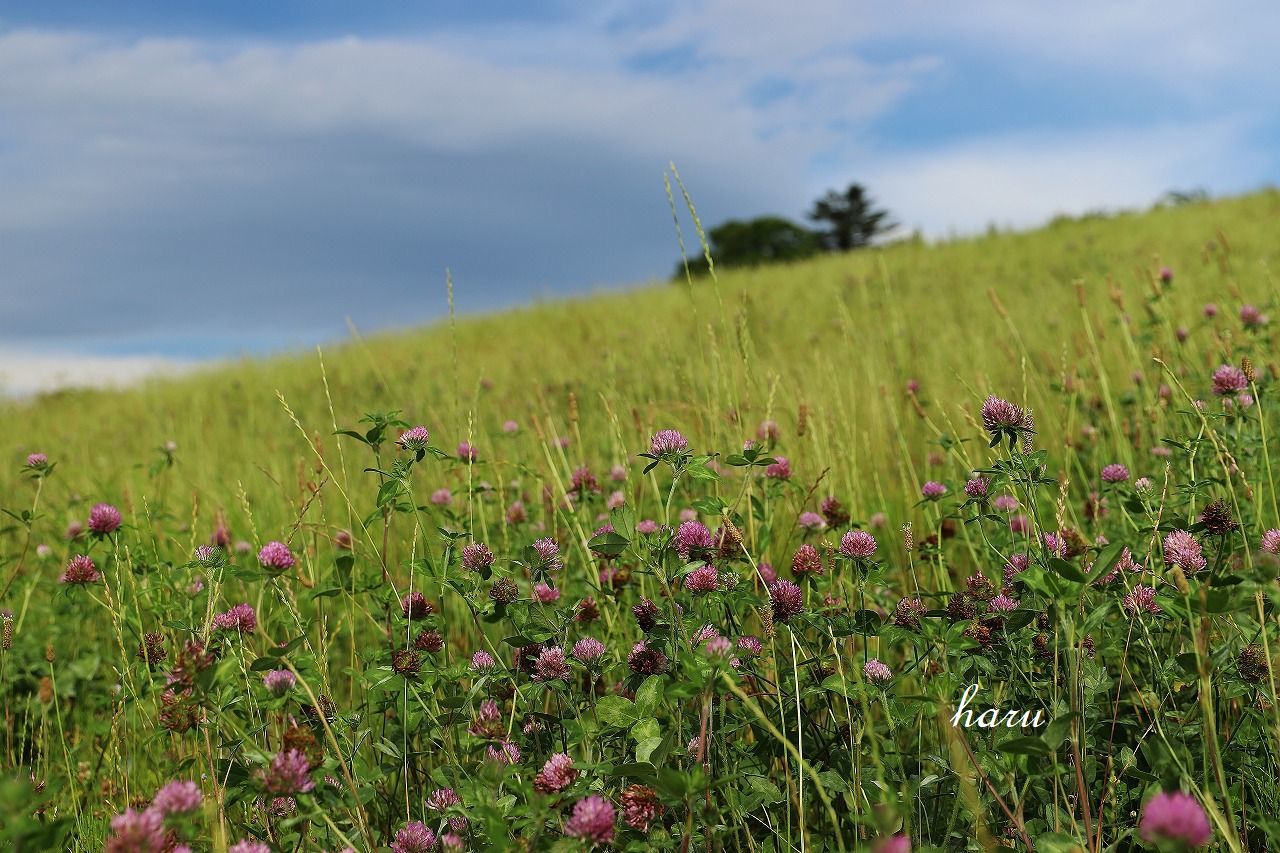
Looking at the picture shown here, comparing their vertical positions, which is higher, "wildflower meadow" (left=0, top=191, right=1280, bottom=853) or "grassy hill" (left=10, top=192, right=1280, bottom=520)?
"grassy hill" (left=10, top=192, right=1280, bottom=520)

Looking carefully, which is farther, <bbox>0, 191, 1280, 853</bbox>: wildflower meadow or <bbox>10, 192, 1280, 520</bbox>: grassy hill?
<bbox>10, 192, 1280, 520</bbox>: grassy hill

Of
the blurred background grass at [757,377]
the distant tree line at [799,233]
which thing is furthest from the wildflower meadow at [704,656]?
the distant tree line at [799,233]

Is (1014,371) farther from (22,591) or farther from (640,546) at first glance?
(22,591)

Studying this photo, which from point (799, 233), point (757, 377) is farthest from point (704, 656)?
point (799, 233)

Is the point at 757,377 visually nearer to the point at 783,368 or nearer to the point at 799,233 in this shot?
the point at 783,368

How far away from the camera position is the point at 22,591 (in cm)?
348

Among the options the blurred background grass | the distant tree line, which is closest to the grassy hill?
the blurred background grass

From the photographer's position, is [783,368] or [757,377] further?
[783,368]

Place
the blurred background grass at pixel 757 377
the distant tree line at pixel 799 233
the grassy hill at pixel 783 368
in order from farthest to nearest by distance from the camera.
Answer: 1. the distant tree line at pixel 799 233
2. the grassy hill at pixel 783 368
3. the blurred background grass at pixel 757 377

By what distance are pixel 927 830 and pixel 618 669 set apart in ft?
2.74

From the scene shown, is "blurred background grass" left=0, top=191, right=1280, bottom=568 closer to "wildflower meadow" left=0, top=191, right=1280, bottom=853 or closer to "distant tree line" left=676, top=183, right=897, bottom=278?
"wildflower meadow" left=0, top=191, right=1280, bottom=853

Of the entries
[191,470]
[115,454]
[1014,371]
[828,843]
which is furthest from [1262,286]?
[115,454]

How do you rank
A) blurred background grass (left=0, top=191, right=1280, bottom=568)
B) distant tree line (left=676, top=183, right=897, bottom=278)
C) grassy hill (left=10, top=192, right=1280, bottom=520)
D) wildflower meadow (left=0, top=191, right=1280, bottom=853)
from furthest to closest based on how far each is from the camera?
distant tree line (left=676, top=183, right=897, bottom=278) → grassy hill (left=10, top=192, right=1280, bottom=520) → blurred background grass (left=0, top=191, right=1280, bottom=568) → wildflower meadow (left=0, top=191, right=1280, bottom=853)

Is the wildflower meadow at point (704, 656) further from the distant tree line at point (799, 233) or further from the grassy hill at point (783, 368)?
the distant tree line at point (799, 233)
